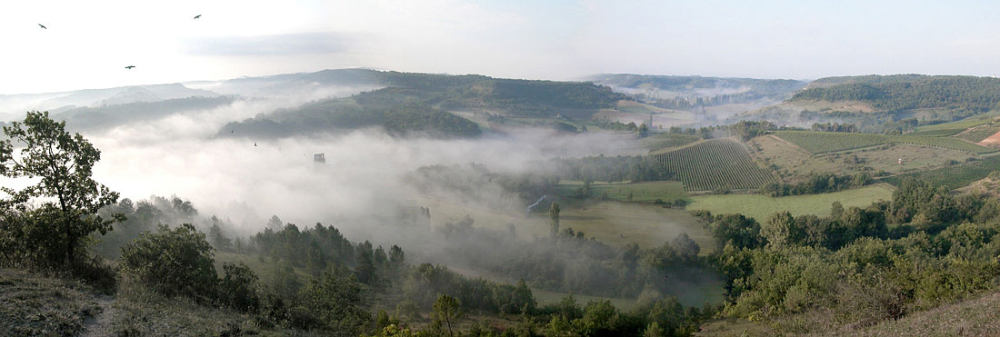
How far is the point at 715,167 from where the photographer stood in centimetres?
9556

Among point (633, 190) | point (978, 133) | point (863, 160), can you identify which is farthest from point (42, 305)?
point (978, 133)

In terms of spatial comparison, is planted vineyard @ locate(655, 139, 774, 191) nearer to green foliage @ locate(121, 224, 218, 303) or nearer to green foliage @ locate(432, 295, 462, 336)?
green foliage @ locate(432, 295, 462, 336)

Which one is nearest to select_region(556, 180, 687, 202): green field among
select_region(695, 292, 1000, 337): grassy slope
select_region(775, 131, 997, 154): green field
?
select_region(775, 131, 997, 154): green field

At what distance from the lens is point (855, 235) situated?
5528 cm

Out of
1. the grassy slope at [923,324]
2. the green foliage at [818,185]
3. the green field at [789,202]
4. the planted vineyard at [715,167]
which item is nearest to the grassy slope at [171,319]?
the grassy slope at [923,324]

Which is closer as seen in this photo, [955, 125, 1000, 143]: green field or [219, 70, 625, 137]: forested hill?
[955, 125, 1000, 143]: green field

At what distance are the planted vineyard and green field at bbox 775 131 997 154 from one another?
42.8 ft

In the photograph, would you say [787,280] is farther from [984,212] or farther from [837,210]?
[984,212]

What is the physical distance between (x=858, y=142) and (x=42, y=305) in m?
130

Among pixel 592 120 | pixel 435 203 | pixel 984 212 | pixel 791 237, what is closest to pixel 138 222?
pixel 435 203

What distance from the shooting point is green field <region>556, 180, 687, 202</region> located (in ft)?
256

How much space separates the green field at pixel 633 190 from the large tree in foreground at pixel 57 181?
A: 2693 inches

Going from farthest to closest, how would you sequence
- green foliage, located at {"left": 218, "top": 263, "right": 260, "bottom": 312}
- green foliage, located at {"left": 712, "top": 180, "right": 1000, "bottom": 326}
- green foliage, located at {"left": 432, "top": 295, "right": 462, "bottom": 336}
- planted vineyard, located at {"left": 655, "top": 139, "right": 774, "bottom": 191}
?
planted vineyard, located at {"left": 655, "top": 139, "right": 774, "bottom": 191} < green foliage, located at {"left": 432, "top": 295, "right": 462, "bottom": 336} < green foliage, located at {"left": 712, "top": 180, "right": 1000, "bottom": 326} < green foliage, located at {"left": 218, "top": 263, "right": 260, "bottom": 312}

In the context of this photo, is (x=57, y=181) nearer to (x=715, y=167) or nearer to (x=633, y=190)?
(x=633, y=190)
